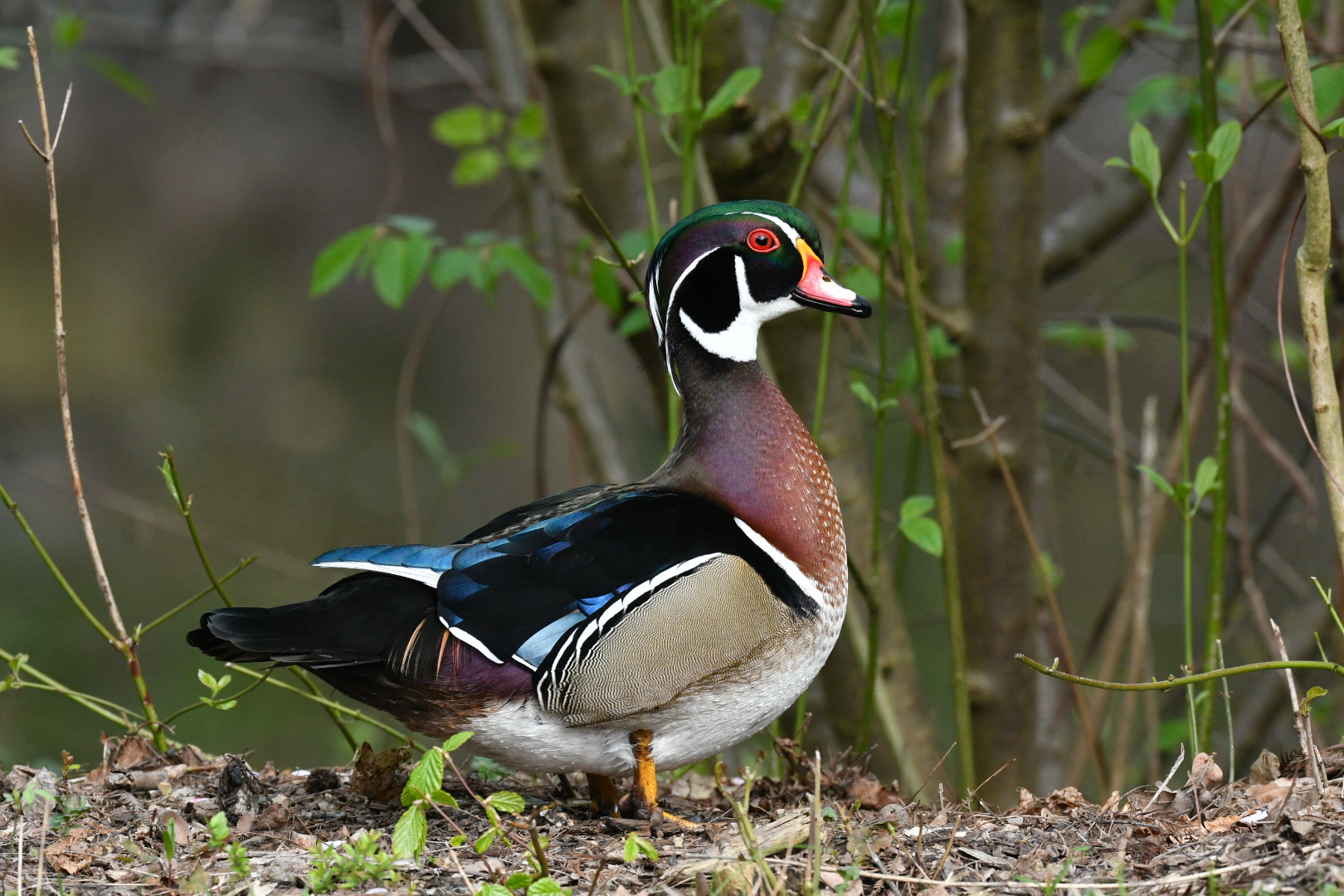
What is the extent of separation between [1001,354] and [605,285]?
122 centimetres

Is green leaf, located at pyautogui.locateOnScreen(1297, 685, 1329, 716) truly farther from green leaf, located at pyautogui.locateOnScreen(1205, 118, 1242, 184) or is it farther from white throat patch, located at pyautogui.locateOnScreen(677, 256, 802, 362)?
white throat patch, located at pyautogui.locateOnScreen(677, 256, 802, 362)

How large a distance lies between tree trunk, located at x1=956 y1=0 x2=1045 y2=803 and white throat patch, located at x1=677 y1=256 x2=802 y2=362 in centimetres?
118

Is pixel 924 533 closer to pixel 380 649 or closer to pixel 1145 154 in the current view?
pixel 1145 154

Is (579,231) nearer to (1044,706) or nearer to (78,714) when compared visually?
(1044,706)

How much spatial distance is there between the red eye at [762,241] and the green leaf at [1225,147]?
2.86 feet

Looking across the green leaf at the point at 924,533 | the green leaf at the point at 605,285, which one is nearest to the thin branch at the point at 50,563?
the green leaf at the point at 605,285

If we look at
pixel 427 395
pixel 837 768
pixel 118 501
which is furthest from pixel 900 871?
pixel 427 395

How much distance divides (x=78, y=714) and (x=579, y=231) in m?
4.22

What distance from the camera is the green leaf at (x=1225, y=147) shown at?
8.41 ft

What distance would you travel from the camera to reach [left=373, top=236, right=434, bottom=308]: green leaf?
337 centimetres

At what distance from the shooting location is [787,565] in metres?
2.62

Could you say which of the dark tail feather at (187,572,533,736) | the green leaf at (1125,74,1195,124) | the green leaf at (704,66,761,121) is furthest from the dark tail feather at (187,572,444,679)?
the green leaf at (1125,74,1195,124)

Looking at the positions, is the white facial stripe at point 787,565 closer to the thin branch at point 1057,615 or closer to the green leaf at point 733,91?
the thin branch at point 1057,615

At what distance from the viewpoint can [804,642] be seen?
8.53ft
